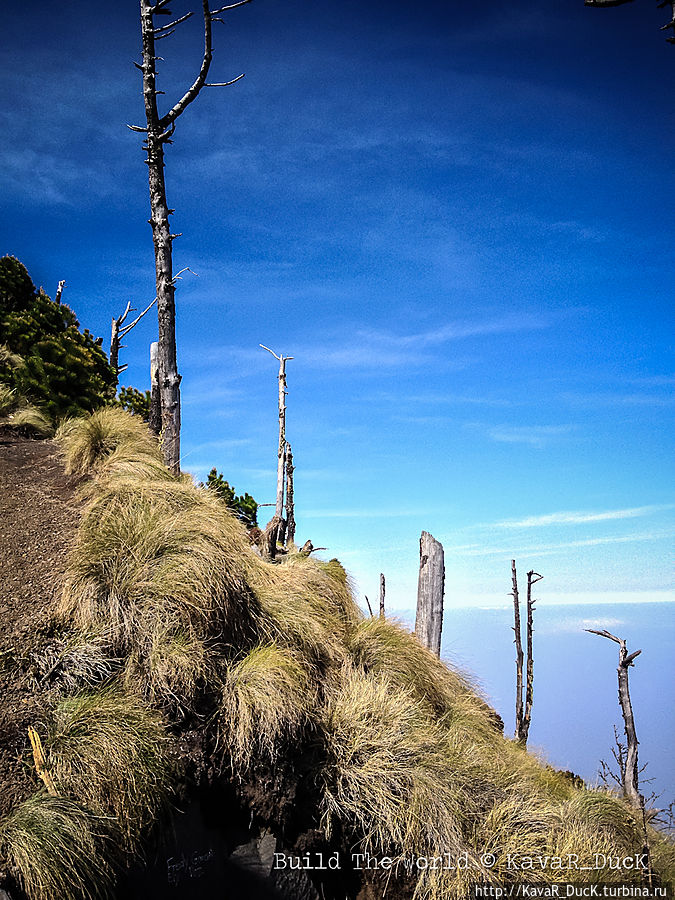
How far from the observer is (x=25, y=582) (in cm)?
542

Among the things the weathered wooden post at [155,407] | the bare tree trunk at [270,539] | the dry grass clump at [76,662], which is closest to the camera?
the dry grass clump at [76,662]

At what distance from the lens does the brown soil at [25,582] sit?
4.10m

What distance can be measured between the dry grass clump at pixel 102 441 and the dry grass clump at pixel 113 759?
167 inches

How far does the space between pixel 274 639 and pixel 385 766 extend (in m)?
1.47

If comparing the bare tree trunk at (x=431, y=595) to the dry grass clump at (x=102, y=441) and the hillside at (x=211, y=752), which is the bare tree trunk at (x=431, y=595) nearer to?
the hillside at (x=211, y=752)

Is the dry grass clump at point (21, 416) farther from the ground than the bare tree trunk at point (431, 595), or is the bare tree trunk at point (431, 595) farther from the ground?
the dry grass clump at point (21, 416)

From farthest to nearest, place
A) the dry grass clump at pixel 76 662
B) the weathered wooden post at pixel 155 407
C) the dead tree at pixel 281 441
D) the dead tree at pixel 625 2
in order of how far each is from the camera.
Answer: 1. the dead tree at pixel 281 441
2. the weathered wooden post at pixel 155 407
3. the dry grass clump at pixel 76 662
4. the dead tree at pixel 625 2

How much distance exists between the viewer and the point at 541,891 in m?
5.05

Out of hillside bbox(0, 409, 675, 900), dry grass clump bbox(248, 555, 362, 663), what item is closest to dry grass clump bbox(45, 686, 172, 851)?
hillside bbox(0, 409, 675, 900)

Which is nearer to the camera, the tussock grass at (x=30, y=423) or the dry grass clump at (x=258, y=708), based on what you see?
the dry grass clump at (x=258, y=708)

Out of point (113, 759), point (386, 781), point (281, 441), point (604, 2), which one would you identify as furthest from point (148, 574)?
point (281, 441)

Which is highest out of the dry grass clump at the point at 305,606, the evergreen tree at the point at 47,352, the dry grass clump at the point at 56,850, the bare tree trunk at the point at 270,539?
the evergreen tree at the point at 47,352

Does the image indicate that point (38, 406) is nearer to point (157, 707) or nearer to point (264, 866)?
point (157, 707)

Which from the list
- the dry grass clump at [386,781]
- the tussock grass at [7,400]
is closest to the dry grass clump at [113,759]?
the dry grass clump at [386,781]
